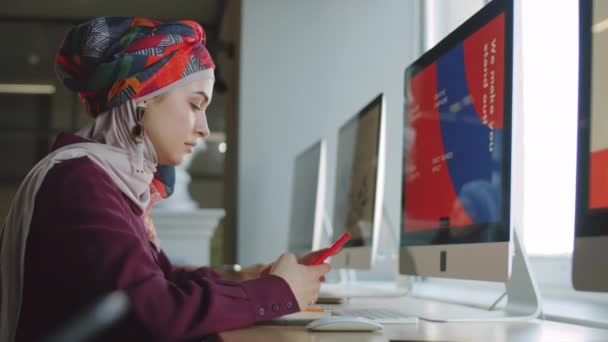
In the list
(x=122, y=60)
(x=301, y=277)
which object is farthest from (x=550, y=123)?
(x=122, y=60)

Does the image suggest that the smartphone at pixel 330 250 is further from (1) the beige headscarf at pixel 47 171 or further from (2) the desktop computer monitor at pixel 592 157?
(2) the desktop computer monitor at pixel 592 157

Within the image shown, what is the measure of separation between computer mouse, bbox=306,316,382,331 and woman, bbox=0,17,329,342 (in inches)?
3.8

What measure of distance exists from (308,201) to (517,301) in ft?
4.01

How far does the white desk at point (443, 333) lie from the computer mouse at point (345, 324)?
0.01 m

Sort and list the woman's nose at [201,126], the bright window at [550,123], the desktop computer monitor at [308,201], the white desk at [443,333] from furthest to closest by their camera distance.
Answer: the desktop computer monitor at [308,201]
the bright window at [550,123]
the woman's nose at [201,126]
the white desk at [443,333]

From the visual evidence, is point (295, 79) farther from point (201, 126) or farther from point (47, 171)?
point (47, 171)

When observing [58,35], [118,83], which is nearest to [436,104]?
[118,83]

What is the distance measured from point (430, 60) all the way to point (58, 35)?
470 centimetres

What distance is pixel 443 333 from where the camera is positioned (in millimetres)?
1094

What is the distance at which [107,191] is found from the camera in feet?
3.72

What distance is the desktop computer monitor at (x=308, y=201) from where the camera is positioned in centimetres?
241

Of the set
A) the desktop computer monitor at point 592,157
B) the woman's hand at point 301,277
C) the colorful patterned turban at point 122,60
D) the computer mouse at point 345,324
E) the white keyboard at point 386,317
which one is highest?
the colorful patterned turban at point 122,60

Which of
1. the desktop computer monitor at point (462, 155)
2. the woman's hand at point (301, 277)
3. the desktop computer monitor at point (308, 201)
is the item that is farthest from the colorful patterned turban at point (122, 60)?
the desktop computer monitor at point (308, 201)

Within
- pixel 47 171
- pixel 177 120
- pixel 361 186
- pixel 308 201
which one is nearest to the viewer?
pixel 47 171
